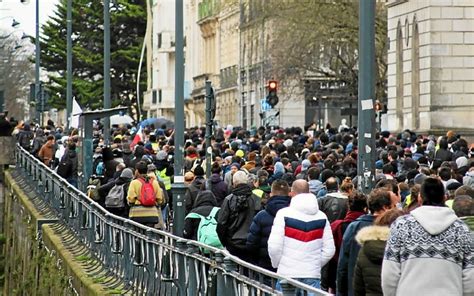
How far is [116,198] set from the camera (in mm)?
26562

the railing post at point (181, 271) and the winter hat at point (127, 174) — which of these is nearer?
the railing post at point (181, 271)

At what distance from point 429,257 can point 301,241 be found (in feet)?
15.6

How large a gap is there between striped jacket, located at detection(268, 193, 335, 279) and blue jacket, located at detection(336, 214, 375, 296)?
1.51 meters

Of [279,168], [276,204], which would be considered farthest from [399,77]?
[276,204]

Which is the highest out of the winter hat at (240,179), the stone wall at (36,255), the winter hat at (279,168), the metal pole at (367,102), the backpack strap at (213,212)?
the metal pole at (367,102)

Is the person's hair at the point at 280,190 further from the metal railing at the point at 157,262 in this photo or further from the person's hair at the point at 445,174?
the person's hair at the point at 445,174

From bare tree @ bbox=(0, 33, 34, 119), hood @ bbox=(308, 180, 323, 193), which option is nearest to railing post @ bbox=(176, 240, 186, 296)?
hood @ bbox=(308, 180, 323, 193)

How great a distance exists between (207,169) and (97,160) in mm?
8437

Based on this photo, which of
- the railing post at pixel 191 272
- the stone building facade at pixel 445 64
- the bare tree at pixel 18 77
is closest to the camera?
the railing post at pixel 191 272

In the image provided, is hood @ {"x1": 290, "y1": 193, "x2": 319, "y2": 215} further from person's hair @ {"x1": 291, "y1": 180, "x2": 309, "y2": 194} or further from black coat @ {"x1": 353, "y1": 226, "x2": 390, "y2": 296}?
black coat @ {"x1": 353, "y1": 226, "x2": 390, "y2": 296}

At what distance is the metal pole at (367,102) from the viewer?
20.8 meters

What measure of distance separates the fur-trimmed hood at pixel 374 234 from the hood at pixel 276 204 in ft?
15.1

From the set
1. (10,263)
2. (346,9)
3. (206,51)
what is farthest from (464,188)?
(206,51)

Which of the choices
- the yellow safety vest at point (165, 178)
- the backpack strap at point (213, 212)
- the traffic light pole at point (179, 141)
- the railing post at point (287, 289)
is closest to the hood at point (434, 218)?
the railing post at point (287, 289)
